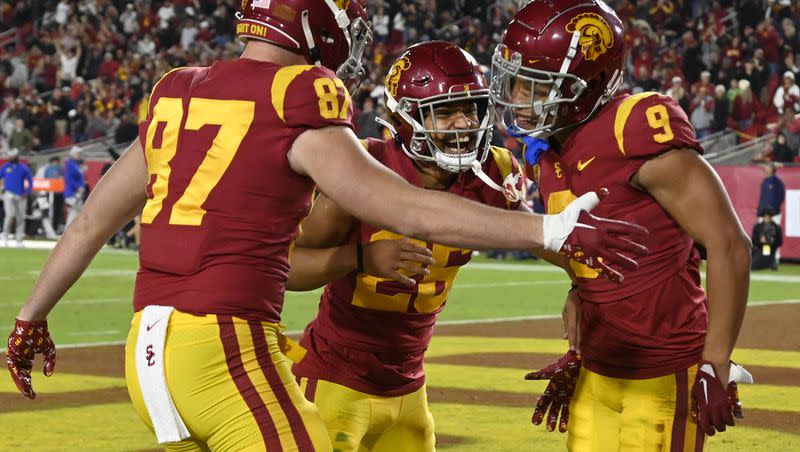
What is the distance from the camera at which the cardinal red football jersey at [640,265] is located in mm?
3781

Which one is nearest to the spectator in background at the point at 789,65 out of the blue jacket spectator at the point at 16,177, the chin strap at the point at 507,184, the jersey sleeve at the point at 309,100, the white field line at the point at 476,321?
the white field line at the point at 476,321

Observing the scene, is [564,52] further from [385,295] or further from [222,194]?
[222,194]

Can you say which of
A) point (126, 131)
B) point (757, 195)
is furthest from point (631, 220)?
point (126, 131)

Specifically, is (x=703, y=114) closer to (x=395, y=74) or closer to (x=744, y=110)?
(x=744, y=110)

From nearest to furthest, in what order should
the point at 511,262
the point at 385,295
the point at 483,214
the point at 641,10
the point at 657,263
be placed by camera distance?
the point at 483,214, the point at 657,263, the point at 385,295, the point at 511,262, the point at 641,10

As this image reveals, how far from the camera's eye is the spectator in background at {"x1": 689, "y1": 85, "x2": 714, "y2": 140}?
2055cm

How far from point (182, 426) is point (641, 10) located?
21.6 metres

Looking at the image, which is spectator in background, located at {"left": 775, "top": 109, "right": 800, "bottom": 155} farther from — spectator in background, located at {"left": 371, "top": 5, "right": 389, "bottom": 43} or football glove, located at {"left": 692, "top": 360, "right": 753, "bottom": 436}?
football glove, located at {"left": 692, "top": 360, "right": 753, "bottom": 436}

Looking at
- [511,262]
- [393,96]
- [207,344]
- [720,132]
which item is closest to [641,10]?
[720,132]

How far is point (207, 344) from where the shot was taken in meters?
3.15

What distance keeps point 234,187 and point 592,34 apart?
1401mm

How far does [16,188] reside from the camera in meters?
22.9

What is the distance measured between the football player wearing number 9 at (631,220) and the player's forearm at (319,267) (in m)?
0.65

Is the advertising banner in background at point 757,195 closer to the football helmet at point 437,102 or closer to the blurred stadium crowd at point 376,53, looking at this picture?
the blurred stadium crowd at point 376,53
